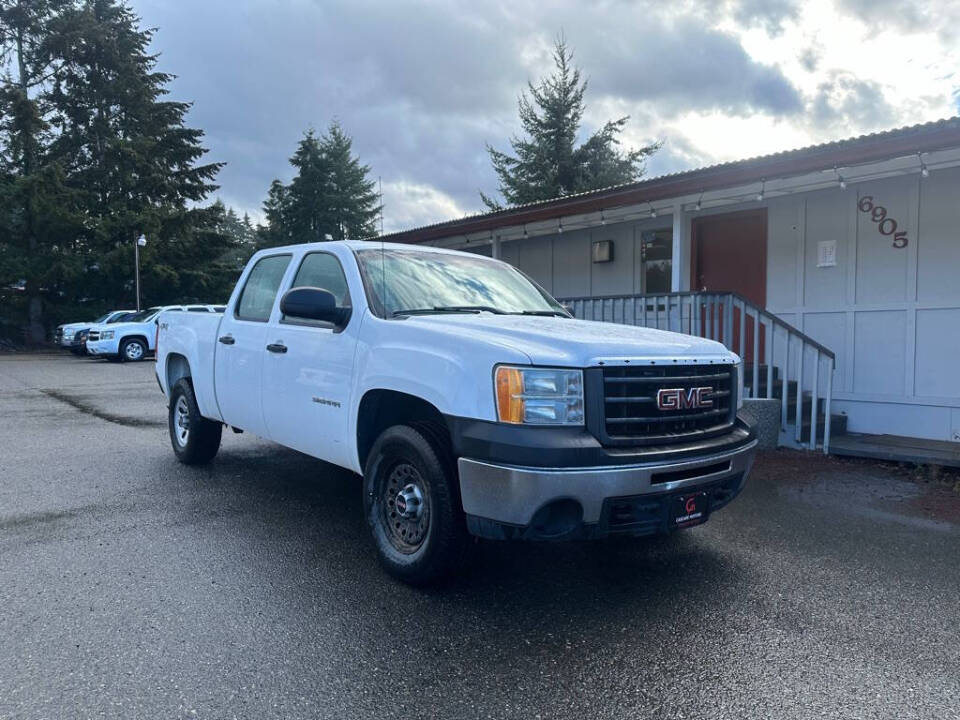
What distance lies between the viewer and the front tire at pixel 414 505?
3414mm

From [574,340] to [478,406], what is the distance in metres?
0.58

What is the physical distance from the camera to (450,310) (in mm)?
4246

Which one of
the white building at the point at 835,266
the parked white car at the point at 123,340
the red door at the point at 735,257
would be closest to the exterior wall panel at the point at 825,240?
the white building at the point at 835,266

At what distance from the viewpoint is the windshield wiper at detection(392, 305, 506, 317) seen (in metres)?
4.13

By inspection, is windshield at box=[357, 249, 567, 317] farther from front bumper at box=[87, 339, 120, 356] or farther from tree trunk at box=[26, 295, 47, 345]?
tree trunk at box=[26, 295, 47, 345]

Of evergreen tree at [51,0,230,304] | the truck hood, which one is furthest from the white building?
evergreen tree at [51,0,230,304]

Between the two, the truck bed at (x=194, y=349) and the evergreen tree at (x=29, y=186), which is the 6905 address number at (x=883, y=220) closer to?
the truck bed at (x=194, y=349)

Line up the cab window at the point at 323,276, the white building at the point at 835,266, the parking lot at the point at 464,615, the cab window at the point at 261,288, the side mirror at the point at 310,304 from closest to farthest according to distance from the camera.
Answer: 1. the parking lot at the point at 464,615
2. the side mirror at the point at 310,304
3. the cab window at the point at 323,276
4. the cab window at the point at 261,288
5. the white building at the point at 835,266

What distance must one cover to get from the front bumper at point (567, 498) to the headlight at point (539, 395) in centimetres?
24

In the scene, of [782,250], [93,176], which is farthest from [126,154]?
[782,250]

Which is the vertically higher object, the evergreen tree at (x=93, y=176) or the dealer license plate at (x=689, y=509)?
the evergreen tree at (x=93, y=176)

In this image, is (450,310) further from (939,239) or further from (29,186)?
(29,186)

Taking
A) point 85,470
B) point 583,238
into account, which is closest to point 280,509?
point 85,470

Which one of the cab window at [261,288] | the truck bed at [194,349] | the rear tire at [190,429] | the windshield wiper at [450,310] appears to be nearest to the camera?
the windshield wiper at [450,310]
